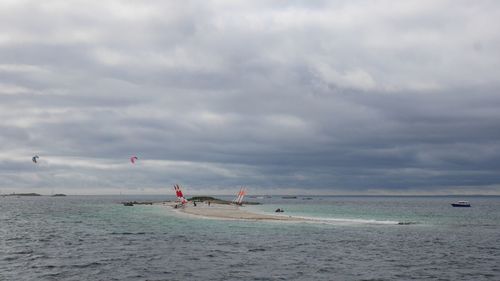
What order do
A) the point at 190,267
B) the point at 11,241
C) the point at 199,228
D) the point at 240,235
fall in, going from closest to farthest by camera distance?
1. the point at 190,267
2. the point at 11,241
3. the point at 240,235
4. the point at 199,228

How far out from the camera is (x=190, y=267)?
3750 cm

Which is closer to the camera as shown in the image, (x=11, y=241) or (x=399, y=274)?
(x=399, y=274)

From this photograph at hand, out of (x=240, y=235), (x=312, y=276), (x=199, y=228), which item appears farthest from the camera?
(x=199, y=228)

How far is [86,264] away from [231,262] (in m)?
11.2

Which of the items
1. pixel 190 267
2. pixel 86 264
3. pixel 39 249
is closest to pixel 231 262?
pixel 190 267

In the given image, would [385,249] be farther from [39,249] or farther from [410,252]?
[39,249]

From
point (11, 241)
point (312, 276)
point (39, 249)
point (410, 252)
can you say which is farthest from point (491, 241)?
point (11, 241)

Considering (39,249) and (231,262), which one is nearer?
(231,262)

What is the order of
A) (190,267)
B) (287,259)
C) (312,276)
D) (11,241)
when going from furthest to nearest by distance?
(11,241)
(287,259)
(190,267)
(312,276)

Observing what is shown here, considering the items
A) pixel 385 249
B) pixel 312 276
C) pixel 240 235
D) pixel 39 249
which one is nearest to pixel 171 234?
pixel 240 235

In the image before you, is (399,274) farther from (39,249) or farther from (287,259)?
(39,249)

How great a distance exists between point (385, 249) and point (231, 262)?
57.3 ft

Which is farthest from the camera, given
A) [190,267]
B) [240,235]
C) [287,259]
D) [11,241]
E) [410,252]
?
[240,235]

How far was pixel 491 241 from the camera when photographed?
58625 mm
